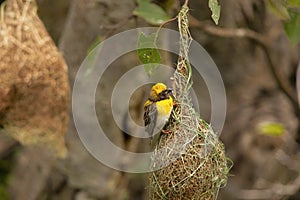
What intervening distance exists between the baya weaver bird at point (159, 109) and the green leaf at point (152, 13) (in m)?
0.55

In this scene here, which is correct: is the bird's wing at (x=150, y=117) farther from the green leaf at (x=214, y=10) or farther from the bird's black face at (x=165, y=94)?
the green leaf at (x=214, y=10)

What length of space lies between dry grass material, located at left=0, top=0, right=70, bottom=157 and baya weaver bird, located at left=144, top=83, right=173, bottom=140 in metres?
0.59

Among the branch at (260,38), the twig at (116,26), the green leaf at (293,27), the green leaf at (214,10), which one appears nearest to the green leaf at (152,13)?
the twig at (116,26)

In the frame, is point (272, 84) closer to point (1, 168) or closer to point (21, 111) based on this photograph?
point (1, 168)

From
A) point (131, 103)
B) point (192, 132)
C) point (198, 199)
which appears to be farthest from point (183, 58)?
point (131, 103)

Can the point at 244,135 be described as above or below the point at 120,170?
below

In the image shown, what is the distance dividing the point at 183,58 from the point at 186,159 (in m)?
0.34

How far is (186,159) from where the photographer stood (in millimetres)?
2309

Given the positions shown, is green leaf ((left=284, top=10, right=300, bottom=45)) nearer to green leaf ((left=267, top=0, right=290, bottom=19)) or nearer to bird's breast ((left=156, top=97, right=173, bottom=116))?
green leaf ((left=267, top=0, right=290, bottom=19))

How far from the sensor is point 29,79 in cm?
279

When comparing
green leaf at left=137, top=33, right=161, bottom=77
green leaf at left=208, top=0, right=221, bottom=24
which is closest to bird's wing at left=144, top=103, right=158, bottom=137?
green leaf at left=137, top=33, right=161, bottom=77

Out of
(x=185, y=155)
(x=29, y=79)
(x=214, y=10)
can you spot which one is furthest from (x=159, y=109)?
(x=29, y=79)

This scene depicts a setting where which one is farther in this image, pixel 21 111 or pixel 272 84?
pixel 272 84

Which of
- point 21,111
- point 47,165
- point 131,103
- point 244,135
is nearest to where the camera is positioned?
point 21,111
